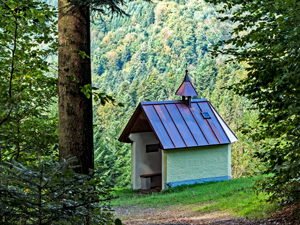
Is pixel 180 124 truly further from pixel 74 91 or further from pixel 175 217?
pixel 74 91

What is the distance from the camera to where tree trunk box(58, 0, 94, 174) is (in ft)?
12.9

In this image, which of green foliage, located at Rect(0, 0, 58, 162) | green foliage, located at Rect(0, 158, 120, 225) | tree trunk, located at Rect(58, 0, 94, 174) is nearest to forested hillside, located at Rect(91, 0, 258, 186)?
green foliage, located at Rect(0, 0, 58, 162)

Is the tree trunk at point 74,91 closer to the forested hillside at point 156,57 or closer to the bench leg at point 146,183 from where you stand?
the bench leg at point 146,183

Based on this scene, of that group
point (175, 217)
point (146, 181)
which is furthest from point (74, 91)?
point (146, 181)

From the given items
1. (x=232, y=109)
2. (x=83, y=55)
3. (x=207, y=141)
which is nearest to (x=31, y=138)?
(x=83, y=55)

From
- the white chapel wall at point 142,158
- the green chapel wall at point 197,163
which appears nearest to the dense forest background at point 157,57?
the white chapel wall at point 142,158

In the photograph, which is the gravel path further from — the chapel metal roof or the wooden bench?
the wooden bench

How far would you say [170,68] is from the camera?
111812 millimetres

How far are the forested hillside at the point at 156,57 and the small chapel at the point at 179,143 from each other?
3828 cm

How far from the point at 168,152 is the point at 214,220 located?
7603mm

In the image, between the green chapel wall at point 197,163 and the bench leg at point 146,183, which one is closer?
the green chapel wall at point 197,163

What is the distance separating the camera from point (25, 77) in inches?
222

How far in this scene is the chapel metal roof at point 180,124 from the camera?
14844 mm

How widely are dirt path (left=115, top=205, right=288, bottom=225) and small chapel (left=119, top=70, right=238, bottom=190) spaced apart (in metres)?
4.21
